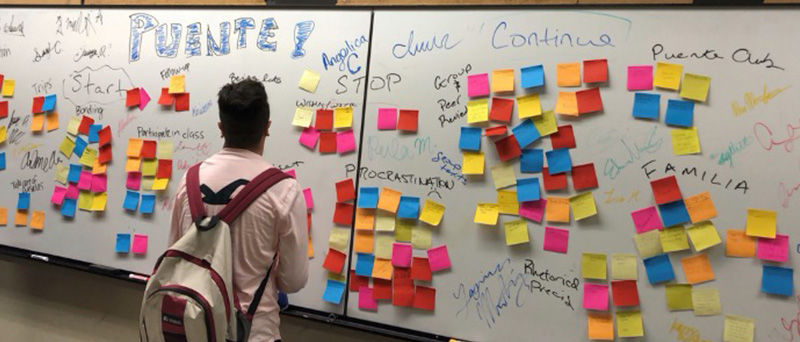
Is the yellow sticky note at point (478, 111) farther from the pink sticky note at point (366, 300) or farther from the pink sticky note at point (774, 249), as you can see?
the pink sticky note at point (774, 249)

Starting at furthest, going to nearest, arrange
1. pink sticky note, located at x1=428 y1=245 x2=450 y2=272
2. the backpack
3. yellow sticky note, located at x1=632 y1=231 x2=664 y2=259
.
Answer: pink sticky note, located at x1=428 y1=245 x2=450 y2=272, yellow sticky note, located at x1=632 y1=231 x2=664 y2=259, the backpack

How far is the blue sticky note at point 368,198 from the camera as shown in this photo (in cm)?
185

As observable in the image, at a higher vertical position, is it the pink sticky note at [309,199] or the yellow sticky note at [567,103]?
the yellow sticky note at [567,103]

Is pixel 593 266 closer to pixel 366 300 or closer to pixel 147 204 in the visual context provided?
pixel 366 300

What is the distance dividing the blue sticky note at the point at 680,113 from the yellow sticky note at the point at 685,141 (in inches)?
0.7

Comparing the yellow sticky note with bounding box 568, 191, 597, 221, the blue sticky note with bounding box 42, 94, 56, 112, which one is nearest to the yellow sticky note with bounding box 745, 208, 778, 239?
the yellow sticky note with bounding box 568, 191, 597, 221

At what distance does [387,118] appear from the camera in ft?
6.03

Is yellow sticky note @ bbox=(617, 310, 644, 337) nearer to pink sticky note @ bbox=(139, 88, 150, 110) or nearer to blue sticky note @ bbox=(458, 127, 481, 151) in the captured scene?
blue sticky note @ bbox=(458, 127, 481, 151)

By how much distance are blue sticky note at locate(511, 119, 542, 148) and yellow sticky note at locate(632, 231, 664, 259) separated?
1.36 feet

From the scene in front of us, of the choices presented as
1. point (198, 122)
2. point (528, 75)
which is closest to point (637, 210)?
point (528, 75)

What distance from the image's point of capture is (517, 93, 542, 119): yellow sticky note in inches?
65.3

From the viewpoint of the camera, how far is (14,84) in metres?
2.51

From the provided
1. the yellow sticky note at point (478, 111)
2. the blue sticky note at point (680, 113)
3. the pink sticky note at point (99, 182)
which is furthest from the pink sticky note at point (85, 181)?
the blue sticky note at point (680, 113)

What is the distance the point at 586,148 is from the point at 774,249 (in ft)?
1.82
